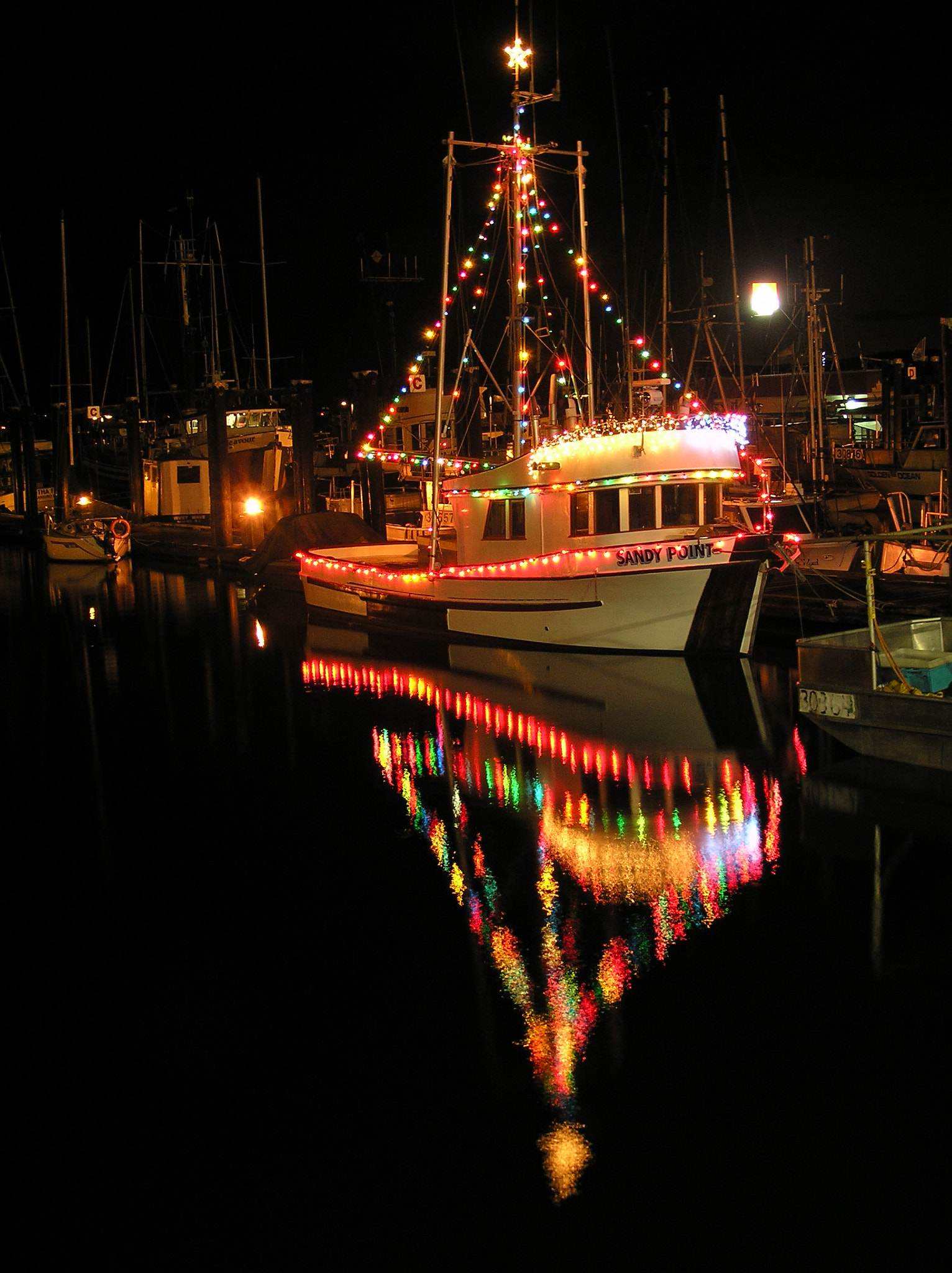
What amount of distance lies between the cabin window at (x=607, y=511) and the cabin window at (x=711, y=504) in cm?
125

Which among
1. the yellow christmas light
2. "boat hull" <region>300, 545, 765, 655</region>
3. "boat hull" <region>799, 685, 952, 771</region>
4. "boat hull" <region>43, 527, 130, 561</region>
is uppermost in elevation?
the yellow christmas light

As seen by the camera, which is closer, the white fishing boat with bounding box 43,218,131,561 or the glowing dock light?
the white fishing boat with bounding box 43,218,131,561

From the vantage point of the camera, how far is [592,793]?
33.6ft

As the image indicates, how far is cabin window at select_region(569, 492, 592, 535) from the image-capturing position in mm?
16750

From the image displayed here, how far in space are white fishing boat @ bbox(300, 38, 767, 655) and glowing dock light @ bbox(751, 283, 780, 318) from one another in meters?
22.4

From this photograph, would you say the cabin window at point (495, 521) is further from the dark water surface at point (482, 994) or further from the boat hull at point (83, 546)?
the boat hull at point (83, 546)

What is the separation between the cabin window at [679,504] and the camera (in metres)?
16.2

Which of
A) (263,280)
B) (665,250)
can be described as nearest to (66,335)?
(263,280)

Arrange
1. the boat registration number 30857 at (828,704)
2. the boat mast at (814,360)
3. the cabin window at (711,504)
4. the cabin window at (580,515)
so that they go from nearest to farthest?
the boat registration number 30857 at (828,704)
the cabin window at (711,504)
the cabin window at (580,515)
the boat mast at (814,360)

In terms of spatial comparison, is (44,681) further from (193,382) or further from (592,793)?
(193,382)

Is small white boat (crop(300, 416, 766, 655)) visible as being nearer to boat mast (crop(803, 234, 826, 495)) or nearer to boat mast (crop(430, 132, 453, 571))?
boat mast (crop(430, 132, 453, 571))

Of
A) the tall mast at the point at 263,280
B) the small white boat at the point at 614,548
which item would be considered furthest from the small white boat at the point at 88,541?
the small white boat at the point at 614,548

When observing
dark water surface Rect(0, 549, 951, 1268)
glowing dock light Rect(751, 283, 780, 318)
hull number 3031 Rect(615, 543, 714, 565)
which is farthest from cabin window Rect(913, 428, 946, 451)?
dark water surface Rect(0, 549, 951, 1268)

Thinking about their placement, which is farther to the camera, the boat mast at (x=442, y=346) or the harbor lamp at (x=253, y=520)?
the harbor lamp at (x=253, y=520)
